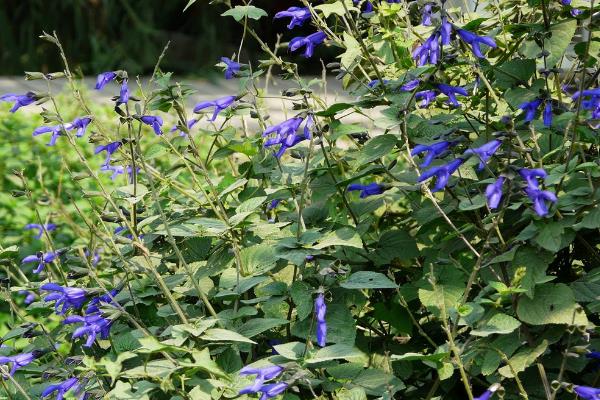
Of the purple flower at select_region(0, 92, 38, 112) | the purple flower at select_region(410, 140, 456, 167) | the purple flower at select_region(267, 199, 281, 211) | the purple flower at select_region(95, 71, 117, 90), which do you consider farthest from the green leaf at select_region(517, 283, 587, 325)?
the purple flower at select_region(0, 92, 38, 112)

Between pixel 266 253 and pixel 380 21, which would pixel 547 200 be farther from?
pixel 380 21

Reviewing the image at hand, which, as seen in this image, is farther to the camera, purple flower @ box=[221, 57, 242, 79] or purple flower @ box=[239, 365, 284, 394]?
purple flower @ box=[221, 57, 242, 79]

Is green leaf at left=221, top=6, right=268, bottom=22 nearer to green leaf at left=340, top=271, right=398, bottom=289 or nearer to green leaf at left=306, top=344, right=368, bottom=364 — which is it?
green leaf at left=340, top=271, right=398, bottom=289

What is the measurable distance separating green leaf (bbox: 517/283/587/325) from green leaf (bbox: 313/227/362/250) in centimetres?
36

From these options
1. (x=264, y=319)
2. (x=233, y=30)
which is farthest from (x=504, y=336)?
(x=233, y=30)

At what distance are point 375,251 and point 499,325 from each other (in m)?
0.53

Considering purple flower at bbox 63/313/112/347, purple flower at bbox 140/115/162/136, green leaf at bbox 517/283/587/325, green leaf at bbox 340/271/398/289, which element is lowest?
purple flower at bbox 63/313/112/347

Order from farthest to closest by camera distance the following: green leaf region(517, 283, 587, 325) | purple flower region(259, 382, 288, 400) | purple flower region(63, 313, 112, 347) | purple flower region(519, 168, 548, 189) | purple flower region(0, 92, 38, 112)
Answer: purple flower region(0, 92, 38, 112) < purple flower region(63, 313, 112, 347) < green leaf region(517, 283, 587, 325) < purple flower region(519, 168, 548, 189) < purple flower region(259, 382, 288, 400)

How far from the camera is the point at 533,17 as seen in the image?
110 inches

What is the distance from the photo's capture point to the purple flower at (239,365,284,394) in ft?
6.27

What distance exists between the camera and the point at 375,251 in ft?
8.27

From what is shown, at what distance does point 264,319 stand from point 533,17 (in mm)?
1164

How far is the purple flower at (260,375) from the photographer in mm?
1912

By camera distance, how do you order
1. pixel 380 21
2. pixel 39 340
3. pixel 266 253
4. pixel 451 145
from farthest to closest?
pixel 380 21, pixel 39 340, pixel 266 253, pixel 451 145
